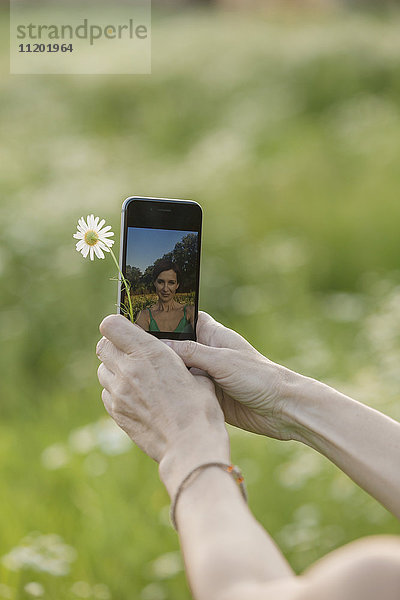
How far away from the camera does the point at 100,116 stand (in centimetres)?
627

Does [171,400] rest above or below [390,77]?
below

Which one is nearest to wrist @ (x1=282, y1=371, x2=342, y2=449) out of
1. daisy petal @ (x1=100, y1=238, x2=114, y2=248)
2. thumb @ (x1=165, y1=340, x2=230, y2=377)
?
thumb @ (x1=165, y1=340, x2=230, y2=377)

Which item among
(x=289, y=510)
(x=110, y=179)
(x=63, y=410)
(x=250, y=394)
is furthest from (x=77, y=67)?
(x=250, y=394)

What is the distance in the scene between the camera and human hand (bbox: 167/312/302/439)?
117 cm

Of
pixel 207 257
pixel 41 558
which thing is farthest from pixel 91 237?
pixel 207 257

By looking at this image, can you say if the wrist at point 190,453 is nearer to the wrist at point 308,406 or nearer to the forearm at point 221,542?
the forearm at point 221,542

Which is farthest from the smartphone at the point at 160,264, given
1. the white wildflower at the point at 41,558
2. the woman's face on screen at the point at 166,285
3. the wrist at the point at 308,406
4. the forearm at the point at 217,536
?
the white wildflower at the point at 41,558

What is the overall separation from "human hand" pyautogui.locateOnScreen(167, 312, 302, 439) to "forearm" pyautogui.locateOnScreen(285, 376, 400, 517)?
2 centimetres

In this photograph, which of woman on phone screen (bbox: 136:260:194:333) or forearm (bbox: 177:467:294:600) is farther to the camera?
woman on phone screen (bbox: 136:260:194:333)

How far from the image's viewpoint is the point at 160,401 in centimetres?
107

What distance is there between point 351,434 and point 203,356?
29cm

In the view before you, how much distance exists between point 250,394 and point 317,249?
11.2ft

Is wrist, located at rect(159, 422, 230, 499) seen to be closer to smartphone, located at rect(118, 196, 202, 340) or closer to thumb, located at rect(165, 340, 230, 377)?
thumb, located at rect(165, 340, 230, 377)

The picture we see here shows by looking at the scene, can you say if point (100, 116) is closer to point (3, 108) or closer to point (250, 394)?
point (3, 108)
